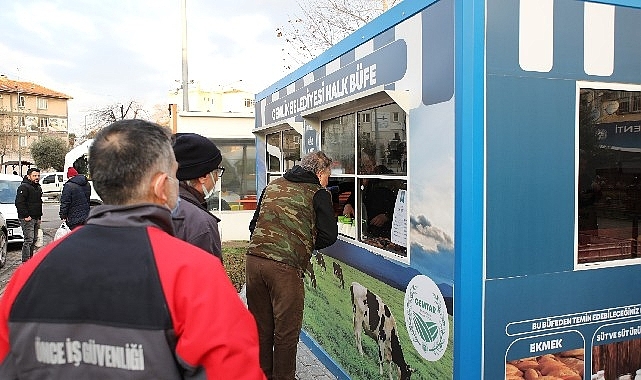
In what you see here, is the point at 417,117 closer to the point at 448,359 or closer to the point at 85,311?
the point at 448,359

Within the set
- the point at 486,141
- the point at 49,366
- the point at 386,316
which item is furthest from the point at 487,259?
the point at 49,366

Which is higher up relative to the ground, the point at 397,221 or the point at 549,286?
the point at 397,221

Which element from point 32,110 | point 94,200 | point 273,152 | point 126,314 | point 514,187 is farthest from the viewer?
point 32,110

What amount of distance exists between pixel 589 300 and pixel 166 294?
245 centimetres

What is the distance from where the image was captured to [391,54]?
334 cm

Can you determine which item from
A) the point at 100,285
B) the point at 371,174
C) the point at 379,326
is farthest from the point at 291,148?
the point at 100,285

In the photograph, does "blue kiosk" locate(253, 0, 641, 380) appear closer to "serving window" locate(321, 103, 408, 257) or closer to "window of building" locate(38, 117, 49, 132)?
"serving window" locate(321, 103, 408, 257)

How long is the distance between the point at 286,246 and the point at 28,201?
25.3 feet

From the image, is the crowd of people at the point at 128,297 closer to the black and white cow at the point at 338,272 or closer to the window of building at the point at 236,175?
the black and white cow at the point at 338,272

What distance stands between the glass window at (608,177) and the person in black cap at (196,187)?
193 cm

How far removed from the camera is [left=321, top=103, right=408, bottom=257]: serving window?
11.1 feet

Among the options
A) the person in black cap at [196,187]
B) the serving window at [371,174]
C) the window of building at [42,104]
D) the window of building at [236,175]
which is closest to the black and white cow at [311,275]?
the serving window at [371,174]

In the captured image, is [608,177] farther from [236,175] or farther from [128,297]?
[236,175]

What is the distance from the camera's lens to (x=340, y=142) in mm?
4453
